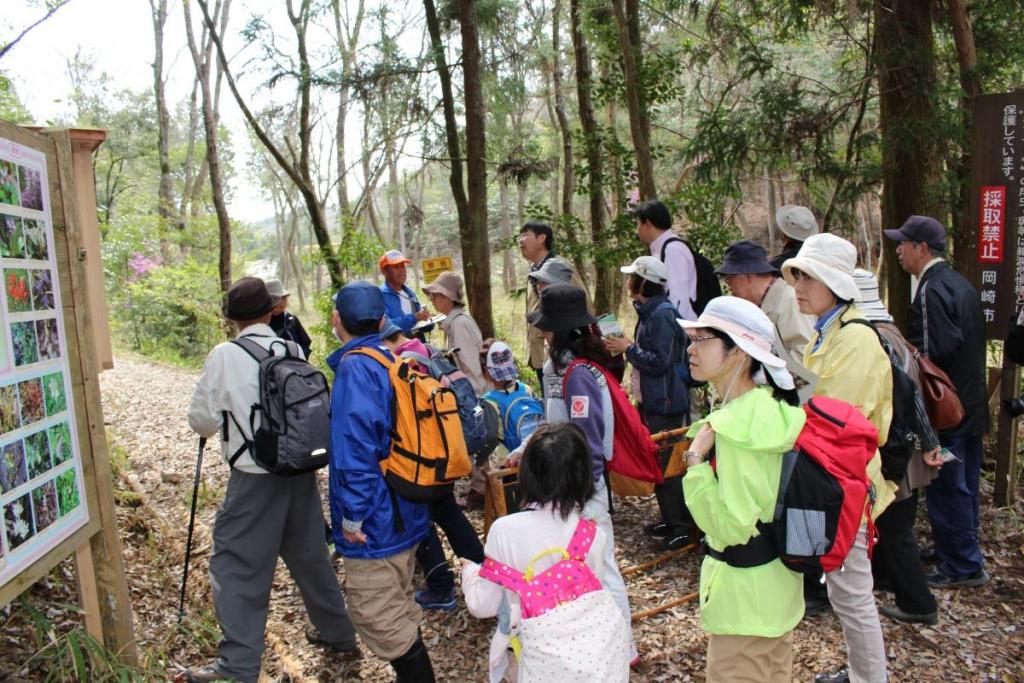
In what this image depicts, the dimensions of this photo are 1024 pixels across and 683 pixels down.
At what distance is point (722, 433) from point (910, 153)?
16.1 ft

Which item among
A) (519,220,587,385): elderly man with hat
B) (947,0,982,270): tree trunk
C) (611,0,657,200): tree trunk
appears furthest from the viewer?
(611,0,657,200): tree trunk

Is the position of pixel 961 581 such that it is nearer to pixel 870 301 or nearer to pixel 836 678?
pixel 836 678

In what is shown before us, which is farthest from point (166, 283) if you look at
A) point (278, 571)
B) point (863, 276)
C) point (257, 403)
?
point (863, 276)

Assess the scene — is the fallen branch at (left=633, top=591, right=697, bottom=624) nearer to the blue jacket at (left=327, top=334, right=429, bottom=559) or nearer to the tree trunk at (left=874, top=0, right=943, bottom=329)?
the blue jacket at (left=327, top=334, right=429, bottom=559)

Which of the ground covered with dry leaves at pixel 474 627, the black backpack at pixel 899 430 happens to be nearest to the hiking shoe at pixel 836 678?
the ground covered with dry leaves at pixel 474 627

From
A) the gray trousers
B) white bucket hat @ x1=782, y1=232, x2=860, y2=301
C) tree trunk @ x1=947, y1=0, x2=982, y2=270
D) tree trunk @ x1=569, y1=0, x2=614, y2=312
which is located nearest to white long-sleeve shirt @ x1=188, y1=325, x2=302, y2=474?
the gray trousers

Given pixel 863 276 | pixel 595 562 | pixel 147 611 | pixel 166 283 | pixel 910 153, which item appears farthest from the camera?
pixel 166 283

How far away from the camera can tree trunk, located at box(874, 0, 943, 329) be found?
6000mm

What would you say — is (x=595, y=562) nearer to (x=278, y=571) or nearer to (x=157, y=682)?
(x=157, y=682)

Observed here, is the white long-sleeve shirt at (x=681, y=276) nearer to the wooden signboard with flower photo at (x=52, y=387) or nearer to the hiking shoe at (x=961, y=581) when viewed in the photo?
the hiking shoe at (x=961, y=581)

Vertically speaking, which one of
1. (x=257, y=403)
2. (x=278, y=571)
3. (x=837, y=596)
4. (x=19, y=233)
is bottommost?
(x=278, y=571)

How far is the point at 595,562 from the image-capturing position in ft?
8.37

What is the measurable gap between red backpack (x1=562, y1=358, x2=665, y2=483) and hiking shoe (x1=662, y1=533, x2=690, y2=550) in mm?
1247

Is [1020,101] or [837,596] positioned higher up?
[1020,101]
